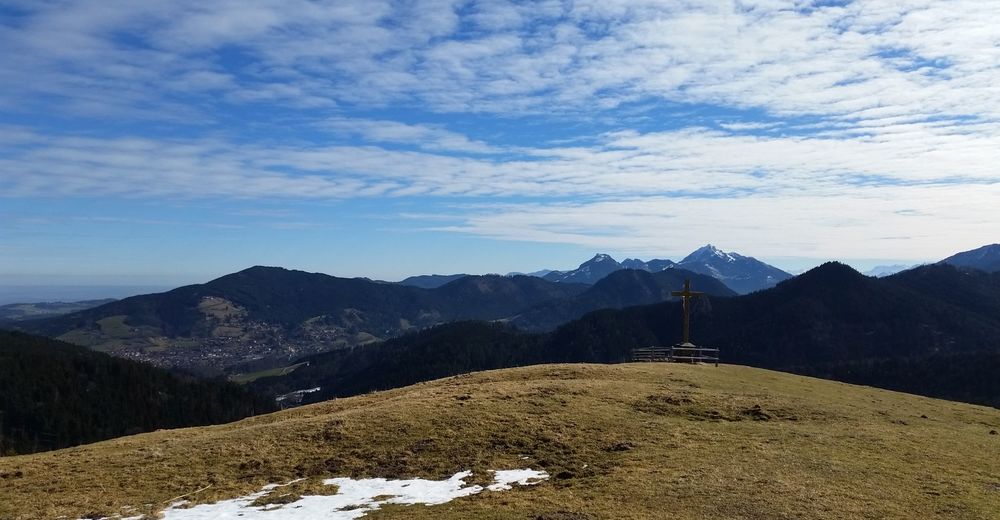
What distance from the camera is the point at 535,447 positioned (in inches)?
1192

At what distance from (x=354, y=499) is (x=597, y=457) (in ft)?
39.7

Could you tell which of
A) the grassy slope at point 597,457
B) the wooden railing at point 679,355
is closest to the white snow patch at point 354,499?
the grassy slope at point 597,457

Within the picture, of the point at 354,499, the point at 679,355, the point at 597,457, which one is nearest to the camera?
the point at 354,499

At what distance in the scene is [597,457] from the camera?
94.2ft

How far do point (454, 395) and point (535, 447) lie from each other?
12.1m

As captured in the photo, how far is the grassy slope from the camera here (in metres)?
22.3

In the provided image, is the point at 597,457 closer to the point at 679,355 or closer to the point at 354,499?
the point at 354,499

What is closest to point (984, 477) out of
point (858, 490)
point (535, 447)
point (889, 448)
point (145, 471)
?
point (889, 448)

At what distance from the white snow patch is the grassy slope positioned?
0.91 meters

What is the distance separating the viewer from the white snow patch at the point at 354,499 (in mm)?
22406

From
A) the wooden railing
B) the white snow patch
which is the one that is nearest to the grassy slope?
the white snow patch

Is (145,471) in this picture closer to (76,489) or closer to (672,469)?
(76,489)

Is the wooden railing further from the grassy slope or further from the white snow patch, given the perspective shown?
the white snow patch

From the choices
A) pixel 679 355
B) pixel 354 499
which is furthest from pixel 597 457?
→ pixel 679 355
